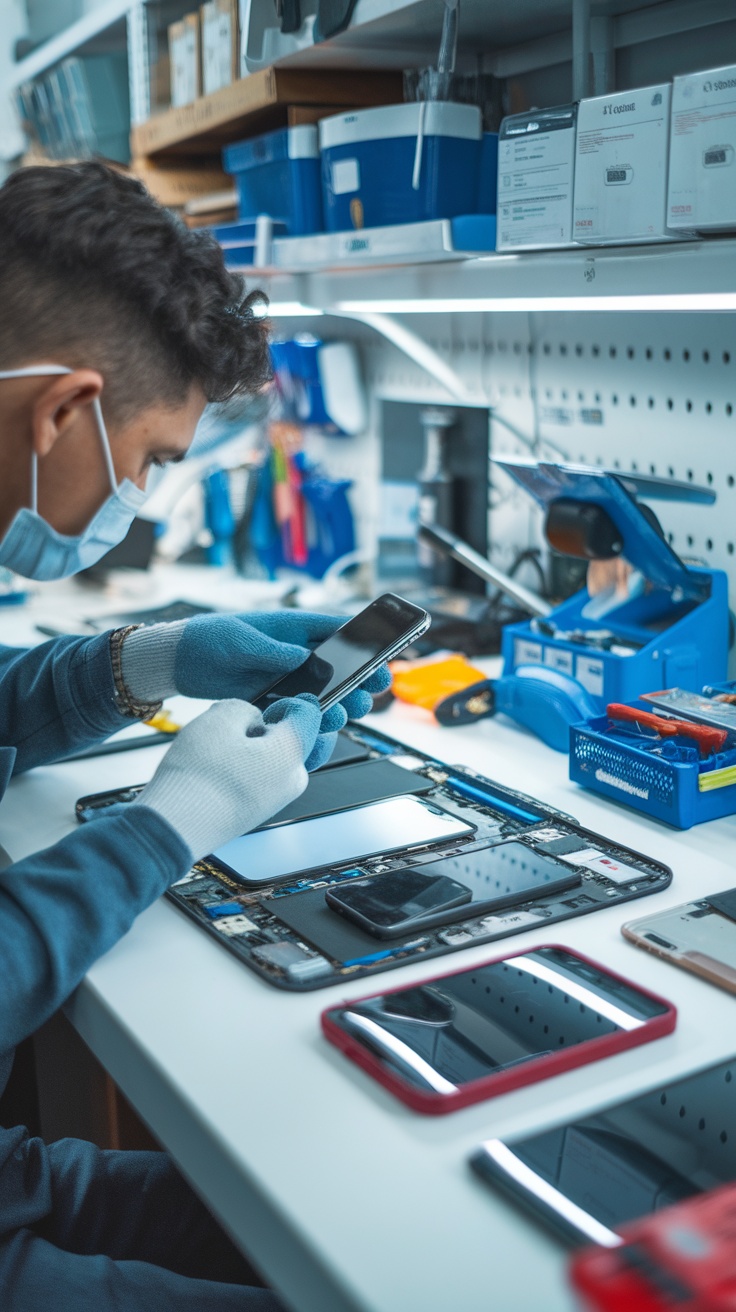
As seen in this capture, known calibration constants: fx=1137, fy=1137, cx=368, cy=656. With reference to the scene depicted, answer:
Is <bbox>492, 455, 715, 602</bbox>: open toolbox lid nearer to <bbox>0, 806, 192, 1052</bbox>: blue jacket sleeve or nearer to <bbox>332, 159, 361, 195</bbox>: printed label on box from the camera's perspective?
<bbox>332, 159, 361, 195</bbox>: printed label on box

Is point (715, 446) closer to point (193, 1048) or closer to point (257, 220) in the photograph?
point (257, 220)

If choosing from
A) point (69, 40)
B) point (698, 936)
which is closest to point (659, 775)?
point (698, 936)

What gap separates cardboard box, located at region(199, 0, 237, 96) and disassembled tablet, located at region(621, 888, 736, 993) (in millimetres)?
1477

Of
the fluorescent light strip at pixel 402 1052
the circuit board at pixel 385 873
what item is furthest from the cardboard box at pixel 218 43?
the fluorescent light strip at pixel 402 1052

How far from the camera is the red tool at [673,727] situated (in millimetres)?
1132

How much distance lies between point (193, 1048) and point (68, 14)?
2.70 m

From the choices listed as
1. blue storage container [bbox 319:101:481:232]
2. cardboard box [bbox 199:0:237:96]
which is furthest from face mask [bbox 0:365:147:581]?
cardboard box [bbox 199:0:237:96]

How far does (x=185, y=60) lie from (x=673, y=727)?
150 cm

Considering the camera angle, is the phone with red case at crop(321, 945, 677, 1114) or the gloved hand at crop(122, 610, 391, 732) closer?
the phone with red case at crop(321, 945, 677, 1114)

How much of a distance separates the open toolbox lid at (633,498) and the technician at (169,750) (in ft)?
1.35

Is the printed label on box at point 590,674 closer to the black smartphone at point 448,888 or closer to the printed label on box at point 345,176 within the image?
the black smartphone at point 448,888

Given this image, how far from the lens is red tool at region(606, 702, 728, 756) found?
1.13 metres

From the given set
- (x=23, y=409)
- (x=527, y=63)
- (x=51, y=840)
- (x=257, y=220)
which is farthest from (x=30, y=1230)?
(x=527, y=63)

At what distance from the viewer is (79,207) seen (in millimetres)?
917
